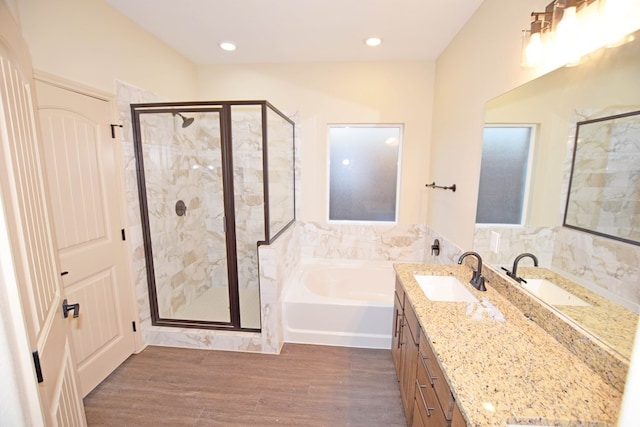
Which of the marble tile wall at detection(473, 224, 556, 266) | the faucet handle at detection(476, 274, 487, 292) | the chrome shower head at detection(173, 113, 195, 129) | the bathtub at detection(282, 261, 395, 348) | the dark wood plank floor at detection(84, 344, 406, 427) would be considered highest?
the chrome shower head at detection(173, 113, 195, 129)

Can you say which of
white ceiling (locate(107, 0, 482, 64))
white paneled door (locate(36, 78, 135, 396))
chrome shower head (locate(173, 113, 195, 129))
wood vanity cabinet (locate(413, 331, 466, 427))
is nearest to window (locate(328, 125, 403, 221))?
white ceiling (locate(107, 0, 482, 64))

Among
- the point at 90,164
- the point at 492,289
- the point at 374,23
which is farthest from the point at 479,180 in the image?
the point at 90,164

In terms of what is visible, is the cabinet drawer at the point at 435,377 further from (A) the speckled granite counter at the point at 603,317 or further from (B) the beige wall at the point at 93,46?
(B) the beige wall at the point at 93,46

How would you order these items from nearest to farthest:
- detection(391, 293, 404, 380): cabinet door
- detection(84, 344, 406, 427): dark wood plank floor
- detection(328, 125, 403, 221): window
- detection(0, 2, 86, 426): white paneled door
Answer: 1. detection(0, 2, 86, 426): white paneled door
2. detection(84, 344, 406, 427): dark wood plank floor
3. detection(391, 293, 404, 380): cabinet door
4. detection(328, 125, 403, 221): window

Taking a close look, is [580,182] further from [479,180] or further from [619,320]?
[479,180]

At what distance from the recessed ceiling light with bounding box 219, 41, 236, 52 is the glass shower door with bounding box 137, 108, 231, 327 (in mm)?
741

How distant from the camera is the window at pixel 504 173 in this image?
1.52 m

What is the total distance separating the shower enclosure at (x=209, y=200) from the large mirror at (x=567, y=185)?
1823 millimetres

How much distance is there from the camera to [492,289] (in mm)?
1733

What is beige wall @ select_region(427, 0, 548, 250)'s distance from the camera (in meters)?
1.66

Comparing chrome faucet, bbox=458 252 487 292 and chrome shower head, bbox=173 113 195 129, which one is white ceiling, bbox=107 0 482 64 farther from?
chrome faucet, bbox=458 252 487 292

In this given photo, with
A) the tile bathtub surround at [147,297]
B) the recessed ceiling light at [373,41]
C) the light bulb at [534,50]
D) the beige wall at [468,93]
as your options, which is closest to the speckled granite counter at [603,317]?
the beige wall at [468,93]

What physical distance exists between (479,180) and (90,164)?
2.80 m

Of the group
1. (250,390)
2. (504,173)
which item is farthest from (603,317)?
(250,390)
